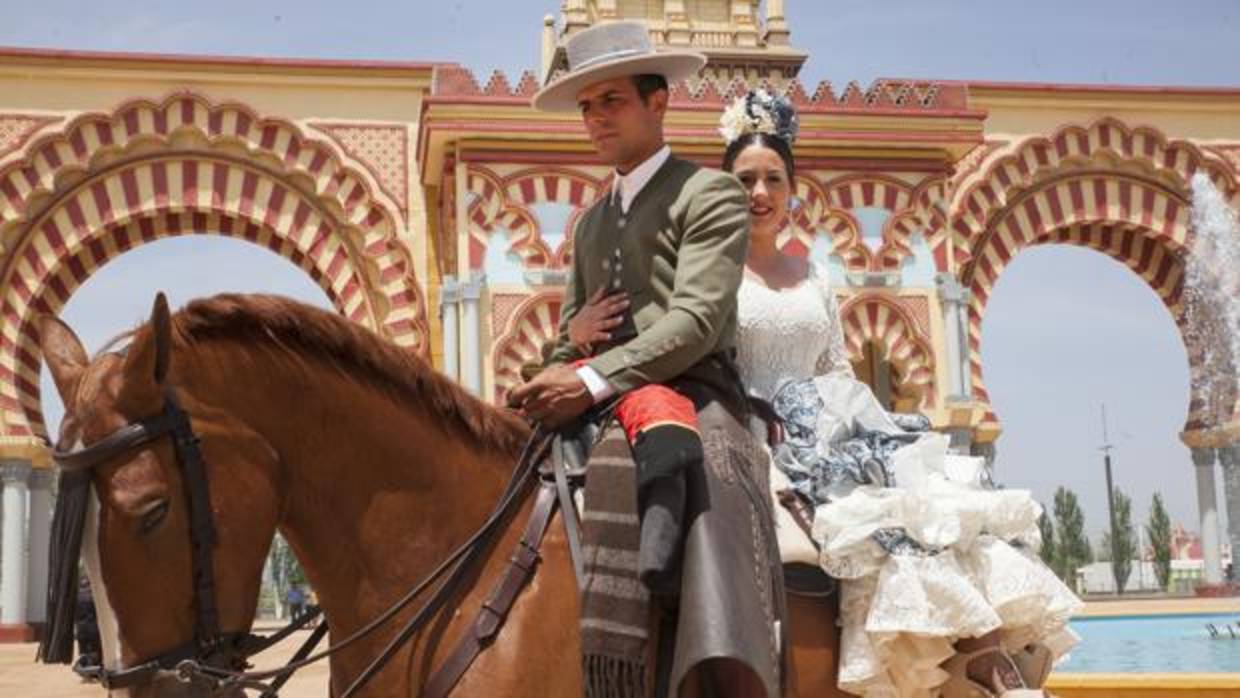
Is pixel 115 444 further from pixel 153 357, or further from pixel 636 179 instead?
pixel 636 179

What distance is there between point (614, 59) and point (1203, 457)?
16082 mm

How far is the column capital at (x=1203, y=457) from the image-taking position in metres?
17.3

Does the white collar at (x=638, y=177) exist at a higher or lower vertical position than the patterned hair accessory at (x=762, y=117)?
lower

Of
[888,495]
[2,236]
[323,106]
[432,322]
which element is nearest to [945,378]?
[432,322]

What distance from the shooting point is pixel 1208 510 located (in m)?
17.9

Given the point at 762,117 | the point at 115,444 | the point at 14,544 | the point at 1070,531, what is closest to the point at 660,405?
the point at 115,444

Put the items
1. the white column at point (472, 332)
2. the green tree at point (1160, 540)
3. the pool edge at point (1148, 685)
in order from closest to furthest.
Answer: the pool edge at point (1148, 685) → the white column at point (472, 332) → the green tree at point (1160, 540)

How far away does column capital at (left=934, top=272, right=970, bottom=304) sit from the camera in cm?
1469

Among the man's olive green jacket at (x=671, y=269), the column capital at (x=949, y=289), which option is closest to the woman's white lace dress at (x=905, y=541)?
the man's olive green jacket at (x=671, y=269)

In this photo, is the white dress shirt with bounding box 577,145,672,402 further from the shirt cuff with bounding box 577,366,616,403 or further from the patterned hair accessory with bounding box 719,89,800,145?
the patterned hair accessory with bounding box 719,89,800,145

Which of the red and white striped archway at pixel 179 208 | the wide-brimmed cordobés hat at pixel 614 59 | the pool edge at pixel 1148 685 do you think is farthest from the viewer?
the red and white striped archway at pixel 179 208

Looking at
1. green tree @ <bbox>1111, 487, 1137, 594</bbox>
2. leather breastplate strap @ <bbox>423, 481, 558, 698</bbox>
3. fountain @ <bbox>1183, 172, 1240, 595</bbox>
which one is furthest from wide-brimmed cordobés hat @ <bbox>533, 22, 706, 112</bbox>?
green tree @ <bbox>1111, 487, 1137, 594</bbox>

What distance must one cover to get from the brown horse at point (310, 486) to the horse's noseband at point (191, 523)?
18 millimetres

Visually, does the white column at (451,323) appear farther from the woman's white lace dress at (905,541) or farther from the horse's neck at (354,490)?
the horse's neck at (354,490)
